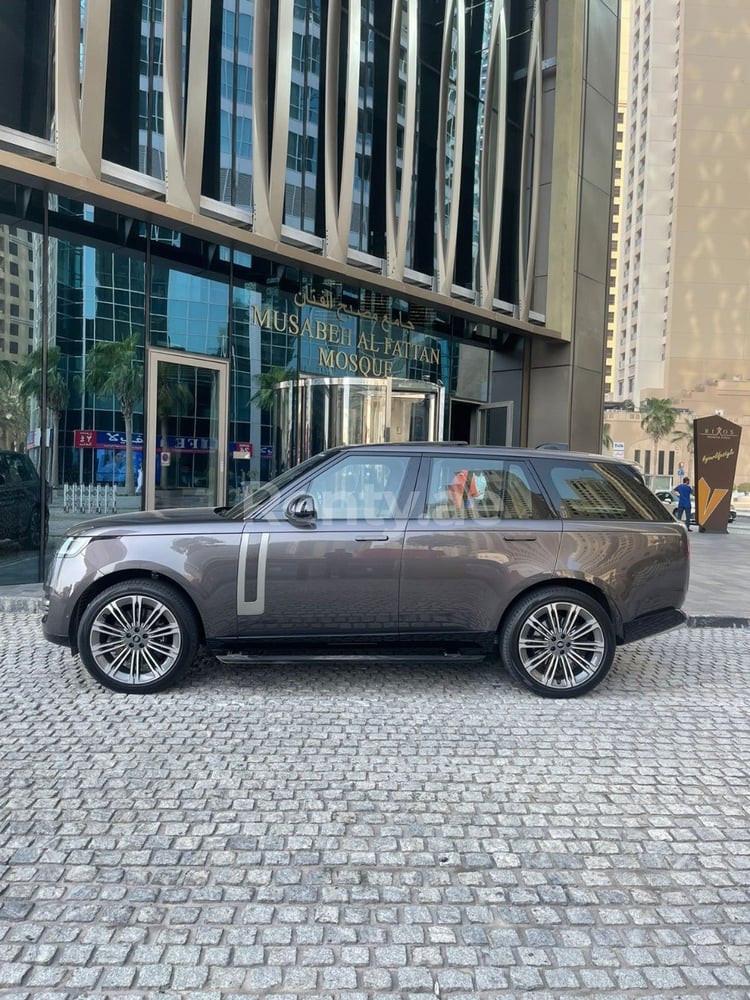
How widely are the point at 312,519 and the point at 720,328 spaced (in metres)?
109

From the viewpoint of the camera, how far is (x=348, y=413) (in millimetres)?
12148

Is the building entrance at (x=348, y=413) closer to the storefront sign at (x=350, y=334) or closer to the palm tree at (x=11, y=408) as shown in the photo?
the storefront sign at (x=350, y=334)

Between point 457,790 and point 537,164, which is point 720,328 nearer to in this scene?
point 537,164

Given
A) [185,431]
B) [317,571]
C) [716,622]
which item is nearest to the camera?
[317,571]

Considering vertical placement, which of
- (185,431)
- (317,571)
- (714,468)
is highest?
(185,431)

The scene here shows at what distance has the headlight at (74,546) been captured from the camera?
5082 mm

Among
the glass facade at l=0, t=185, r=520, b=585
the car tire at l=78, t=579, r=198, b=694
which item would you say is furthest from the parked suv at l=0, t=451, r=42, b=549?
the car tire at l=78, t=579, r=198, b=694

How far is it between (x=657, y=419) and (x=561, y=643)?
93049 millimetres

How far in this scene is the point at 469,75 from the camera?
14953 millimetres

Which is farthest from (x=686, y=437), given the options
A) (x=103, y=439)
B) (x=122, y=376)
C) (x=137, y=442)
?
(x=103, y=439)

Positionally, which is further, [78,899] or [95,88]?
[95,88]

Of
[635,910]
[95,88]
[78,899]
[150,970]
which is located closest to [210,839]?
[78,899]

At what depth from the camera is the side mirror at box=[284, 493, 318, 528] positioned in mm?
5059

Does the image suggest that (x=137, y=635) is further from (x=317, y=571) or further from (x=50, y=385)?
(x=50, y=385)
